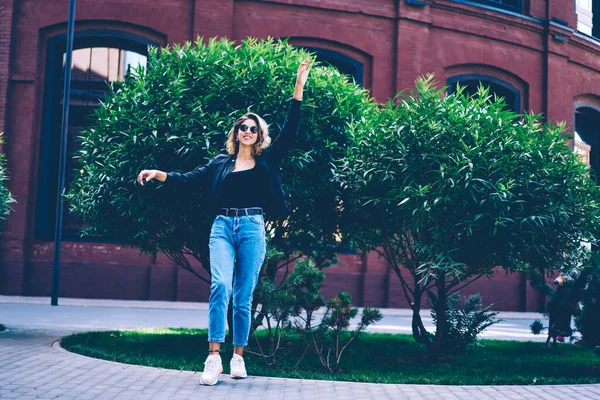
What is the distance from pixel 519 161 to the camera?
579 centimetres

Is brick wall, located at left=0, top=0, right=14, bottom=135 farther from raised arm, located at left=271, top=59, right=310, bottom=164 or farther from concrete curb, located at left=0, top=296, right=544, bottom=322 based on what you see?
raised arm, located at left=271, top=59, right=310, bottom=164

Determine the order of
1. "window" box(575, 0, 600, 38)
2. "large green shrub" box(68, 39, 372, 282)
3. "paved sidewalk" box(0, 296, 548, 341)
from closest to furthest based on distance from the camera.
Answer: "large green shrub" box(68, 39, 372, 282), "paved sidewalk" box(0, 296, 548, 341), "window" box(575, 0, 600, 38)

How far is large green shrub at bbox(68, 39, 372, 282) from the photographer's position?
6211 mm

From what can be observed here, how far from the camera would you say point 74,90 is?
560 inches

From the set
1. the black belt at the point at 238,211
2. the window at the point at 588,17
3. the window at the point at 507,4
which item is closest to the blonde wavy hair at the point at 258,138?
the black belt at the point at 238,211

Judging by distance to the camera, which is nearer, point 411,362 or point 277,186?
point 277,186

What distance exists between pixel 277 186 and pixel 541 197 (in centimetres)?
260

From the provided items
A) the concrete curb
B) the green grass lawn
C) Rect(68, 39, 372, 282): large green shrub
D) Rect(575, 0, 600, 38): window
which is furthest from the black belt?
Rect(575, 0, 600, 38): window

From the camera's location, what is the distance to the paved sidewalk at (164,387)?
438cm

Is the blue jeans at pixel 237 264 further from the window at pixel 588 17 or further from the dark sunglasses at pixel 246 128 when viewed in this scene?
the window at pixel 588 17

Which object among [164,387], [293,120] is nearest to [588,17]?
[293,120]

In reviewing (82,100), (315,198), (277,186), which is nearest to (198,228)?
(315,198)

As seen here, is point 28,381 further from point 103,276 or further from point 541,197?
point 103,276

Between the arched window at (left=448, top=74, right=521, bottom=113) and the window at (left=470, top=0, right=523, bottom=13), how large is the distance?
6.68 feet
